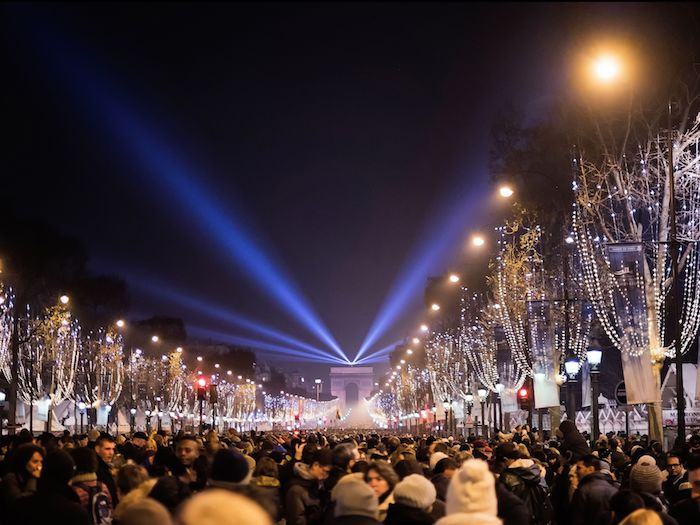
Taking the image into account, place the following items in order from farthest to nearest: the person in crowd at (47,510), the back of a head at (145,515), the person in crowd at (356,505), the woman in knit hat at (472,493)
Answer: the person in crowd at (356,505)
the person in crowd at (47,510)
the woman in knit hat at (472,493)
the back of a head at (145,515)

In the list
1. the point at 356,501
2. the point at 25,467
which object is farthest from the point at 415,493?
the point at 25,467

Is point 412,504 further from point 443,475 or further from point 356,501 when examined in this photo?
point 443,475

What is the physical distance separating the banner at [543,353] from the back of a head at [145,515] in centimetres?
3820

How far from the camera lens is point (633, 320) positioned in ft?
118

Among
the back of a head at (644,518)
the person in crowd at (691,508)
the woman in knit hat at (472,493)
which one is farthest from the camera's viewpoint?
the person in crowd at (691,508)

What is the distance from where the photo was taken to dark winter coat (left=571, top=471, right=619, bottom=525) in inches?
484

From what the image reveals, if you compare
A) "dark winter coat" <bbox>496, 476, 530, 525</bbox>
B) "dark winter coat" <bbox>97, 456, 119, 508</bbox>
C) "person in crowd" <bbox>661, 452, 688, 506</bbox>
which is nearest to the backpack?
"dark winter coat" <bbox>97, 456, 119, 508</bbox>

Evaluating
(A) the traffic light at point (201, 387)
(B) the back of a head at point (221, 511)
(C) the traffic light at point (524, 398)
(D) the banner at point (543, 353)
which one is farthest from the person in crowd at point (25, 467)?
(D) the banner at point (543, 353)

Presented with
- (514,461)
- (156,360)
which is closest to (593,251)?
(514,461)

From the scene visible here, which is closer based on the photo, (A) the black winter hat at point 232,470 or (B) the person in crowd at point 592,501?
(A) the black winter hat at point 232,470

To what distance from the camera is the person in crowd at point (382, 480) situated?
35.2ft

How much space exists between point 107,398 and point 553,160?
144 feet

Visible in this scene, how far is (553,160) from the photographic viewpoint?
148ft

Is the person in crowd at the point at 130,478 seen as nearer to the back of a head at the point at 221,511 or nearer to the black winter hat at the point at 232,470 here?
the black winter hat at the point at 232,470
